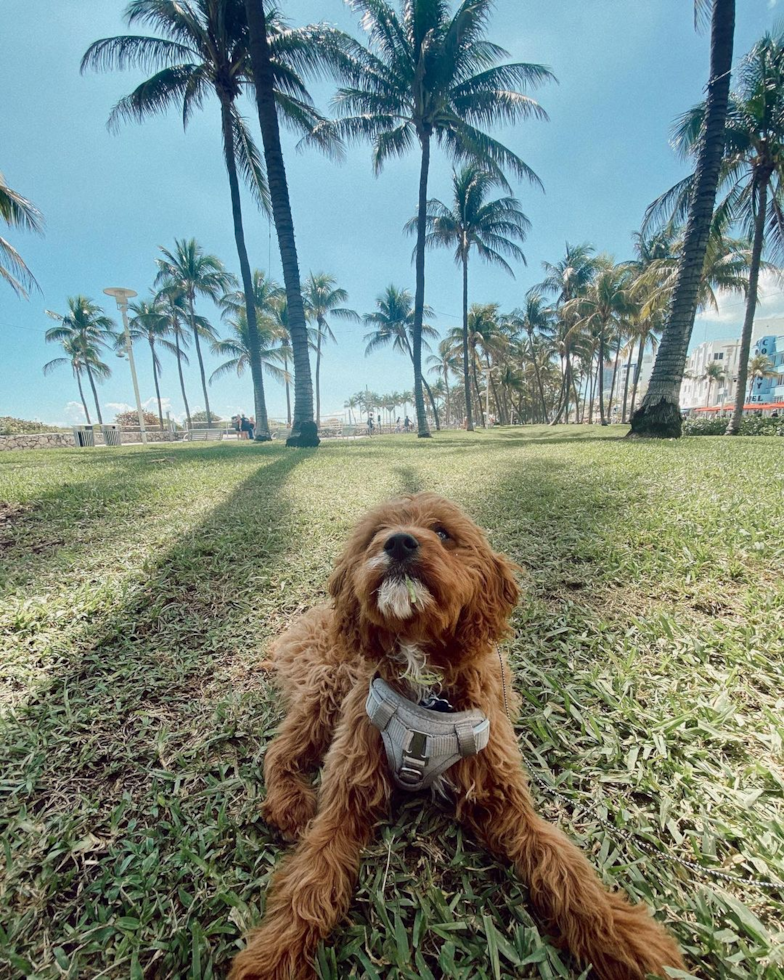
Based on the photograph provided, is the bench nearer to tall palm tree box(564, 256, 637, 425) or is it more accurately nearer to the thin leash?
tall palm tree box(564, 256, 637, 425)

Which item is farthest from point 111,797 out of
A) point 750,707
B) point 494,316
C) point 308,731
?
point 494,316

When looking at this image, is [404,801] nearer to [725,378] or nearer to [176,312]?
[176,312]

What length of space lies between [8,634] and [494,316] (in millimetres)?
45659

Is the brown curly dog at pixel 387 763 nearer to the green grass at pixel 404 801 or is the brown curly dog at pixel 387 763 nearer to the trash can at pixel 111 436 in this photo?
the green grass at pixel 404 801

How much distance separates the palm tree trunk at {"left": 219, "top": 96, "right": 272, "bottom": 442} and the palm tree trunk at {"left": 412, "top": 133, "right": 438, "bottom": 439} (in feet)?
24.0

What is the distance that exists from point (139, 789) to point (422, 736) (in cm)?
122

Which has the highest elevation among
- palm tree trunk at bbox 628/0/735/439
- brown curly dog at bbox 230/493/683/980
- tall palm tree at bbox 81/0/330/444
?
tall palm tree at bbox 81/0/330/444

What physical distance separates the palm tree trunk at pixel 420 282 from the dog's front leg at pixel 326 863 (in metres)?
19.6

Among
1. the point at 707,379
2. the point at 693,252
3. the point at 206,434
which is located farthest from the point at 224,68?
the point at 707,379

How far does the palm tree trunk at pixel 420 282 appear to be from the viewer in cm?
1952

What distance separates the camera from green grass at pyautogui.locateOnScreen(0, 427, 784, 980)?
4.08ft

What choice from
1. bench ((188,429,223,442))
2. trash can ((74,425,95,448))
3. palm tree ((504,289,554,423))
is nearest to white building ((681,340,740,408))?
palm tree ((504,289,554,423))

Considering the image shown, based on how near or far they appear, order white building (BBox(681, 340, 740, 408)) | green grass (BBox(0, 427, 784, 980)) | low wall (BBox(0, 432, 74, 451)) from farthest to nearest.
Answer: white building (BBox(681, 340, 740, 408)) → low wall (BBox(0, 432, 74, 451)) → green grass (BBox(0, 427, 784, 980))

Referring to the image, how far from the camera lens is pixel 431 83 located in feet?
58.9
